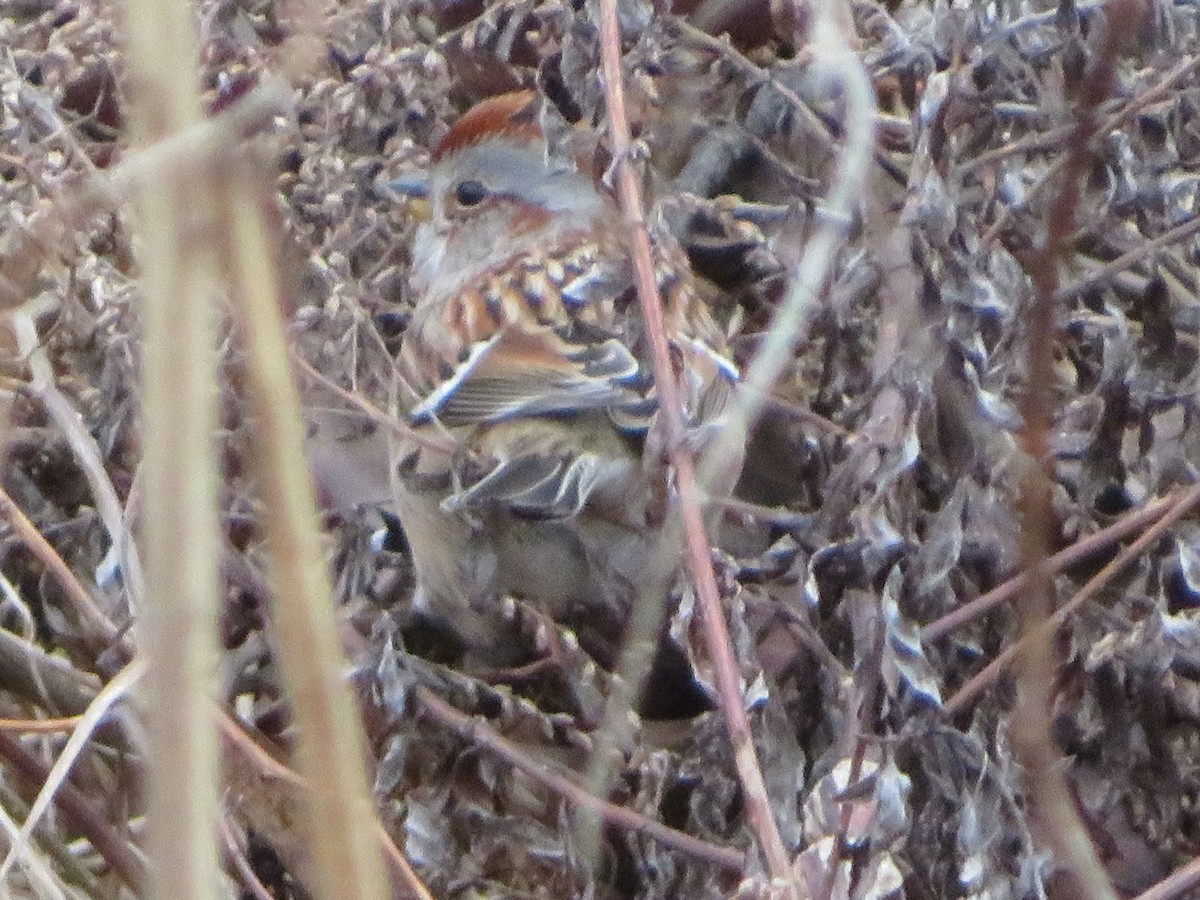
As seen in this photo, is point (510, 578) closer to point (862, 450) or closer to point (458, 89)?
point (862, 450)

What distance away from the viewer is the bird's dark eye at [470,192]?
331cm

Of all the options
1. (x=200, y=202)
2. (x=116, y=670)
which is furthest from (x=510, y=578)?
(x=200, y=202)

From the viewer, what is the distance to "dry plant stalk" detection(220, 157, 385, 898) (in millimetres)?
859

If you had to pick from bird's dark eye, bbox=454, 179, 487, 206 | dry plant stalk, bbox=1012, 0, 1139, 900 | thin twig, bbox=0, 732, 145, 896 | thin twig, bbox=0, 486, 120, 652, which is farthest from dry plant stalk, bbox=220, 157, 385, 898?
bird's dark eye, bbox=454, 179, 487, 206

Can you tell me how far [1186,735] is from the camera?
2.25 meters

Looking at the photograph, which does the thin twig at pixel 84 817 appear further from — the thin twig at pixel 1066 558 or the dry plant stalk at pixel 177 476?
the dry plant stalk at pixel 177 476

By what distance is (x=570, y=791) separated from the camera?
2109mm

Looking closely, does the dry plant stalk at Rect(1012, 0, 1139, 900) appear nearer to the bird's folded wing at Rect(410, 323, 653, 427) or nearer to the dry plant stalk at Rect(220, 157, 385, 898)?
the dry plant stalk at Rect(220, 157, 385, 898)

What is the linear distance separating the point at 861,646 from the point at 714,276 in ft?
3.70

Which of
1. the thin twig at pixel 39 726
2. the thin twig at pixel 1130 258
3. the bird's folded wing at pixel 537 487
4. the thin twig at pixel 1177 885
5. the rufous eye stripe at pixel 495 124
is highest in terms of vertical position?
the rufous eye stripe at pixel 495 124

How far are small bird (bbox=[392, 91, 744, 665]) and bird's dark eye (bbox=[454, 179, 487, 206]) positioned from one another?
129 mm

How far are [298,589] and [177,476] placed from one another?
86 millimetres

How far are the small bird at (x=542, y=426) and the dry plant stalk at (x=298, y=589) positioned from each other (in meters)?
1.31

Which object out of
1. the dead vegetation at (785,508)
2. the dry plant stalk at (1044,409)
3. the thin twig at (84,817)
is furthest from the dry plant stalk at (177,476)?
the thin twig at (84,817)
